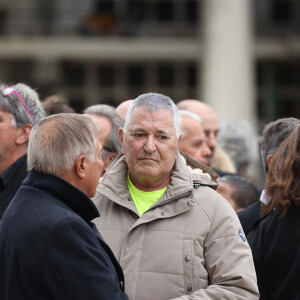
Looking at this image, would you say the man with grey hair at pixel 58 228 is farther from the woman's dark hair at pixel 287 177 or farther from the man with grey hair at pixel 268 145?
the man with grey hair at pixel 268 145

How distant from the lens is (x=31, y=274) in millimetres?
2605

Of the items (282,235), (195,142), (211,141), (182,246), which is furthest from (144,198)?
(211,141)

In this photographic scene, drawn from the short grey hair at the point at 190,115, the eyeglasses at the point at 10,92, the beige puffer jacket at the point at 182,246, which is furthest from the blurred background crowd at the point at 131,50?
the beige puffer jacket at the point at 182,246

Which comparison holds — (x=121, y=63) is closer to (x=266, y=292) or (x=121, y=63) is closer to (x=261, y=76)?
(x=261, y=76)

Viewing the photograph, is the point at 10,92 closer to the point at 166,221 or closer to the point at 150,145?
the point at 150,145

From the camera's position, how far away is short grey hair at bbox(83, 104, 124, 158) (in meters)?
4.38

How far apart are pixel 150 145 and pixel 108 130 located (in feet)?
3.57

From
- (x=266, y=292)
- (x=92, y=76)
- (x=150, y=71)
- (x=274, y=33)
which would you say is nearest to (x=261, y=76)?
(x=274, y=33)

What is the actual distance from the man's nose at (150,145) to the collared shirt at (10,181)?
89 cm

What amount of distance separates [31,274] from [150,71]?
67.8 ft

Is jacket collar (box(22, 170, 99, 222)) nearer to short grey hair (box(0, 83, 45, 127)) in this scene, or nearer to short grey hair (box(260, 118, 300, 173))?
short grey hair (box(0, 83, 45, 127))

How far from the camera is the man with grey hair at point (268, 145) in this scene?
3977 millimetres

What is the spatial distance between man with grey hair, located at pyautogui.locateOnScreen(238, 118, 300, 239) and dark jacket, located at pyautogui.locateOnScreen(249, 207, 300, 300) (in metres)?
0.43

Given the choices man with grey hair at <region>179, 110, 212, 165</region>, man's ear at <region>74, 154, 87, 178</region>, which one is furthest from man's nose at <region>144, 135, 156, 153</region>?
man with grey hair at <region>179, 110, 212, 165</region>
